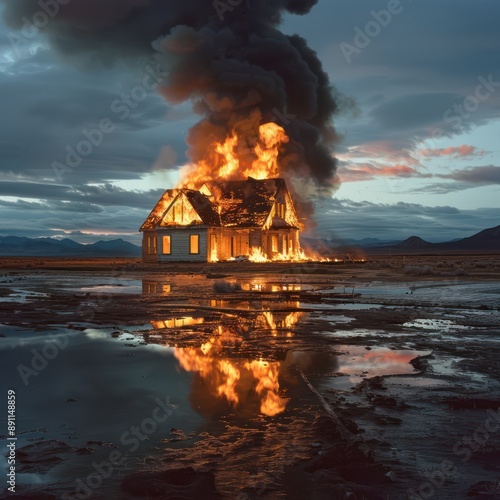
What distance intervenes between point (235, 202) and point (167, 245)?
674 cm

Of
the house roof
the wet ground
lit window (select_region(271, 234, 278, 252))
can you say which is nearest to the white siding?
the house roof

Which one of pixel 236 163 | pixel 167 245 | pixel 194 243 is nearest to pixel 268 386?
pixel 194 243

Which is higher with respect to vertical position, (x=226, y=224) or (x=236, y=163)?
(x=236, y=163)

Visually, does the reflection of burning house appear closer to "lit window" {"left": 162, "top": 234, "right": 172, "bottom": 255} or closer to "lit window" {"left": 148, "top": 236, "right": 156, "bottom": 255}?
"lit window" {"left": 162, "top": 234, "right": 172, "bottom": 255}

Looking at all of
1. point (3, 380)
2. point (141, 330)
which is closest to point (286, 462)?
point (3, 380)

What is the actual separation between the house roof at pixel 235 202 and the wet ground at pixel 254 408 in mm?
33558

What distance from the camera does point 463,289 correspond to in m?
23.5

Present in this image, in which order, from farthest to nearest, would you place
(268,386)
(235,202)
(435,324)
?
1. (235,202)
2. (435,324)
3. (268,386)

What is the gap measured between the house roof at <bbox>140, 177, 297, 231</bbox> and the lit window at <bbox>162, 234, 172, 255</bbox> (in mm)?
1381

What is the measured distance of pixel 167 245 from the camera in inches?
1891

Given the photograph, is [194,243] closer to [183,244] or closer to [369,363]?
[183,244]

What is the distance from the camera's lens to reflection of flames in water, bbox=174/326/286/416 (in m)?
6.52

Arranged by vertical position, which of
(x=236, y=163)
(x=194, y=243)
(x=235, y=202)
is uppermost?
(x=236, y=163)

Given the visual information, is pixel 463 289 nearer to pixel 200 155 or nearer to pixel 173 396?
pixel 173 396
